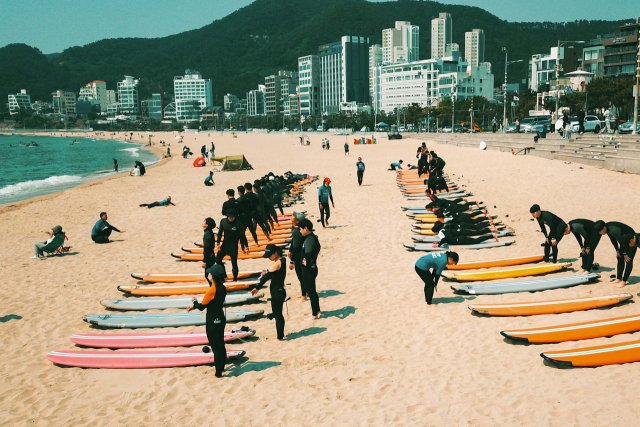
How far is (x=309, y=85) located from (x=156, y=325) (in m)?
189

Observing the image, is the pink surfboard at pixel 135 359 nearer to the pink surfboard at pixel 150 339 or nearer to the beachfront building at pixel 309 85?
the pink surfboard at pixel 150 339

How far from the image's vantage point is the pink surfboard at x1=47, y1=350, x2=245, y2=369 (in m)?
7.25

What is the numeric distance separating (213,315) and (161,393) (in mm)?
1372

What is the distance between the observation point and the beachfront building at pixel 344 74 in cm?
18625

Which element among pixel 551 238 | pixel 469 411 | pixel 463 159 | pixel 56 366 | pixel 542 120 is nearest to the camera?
pixel 469 411

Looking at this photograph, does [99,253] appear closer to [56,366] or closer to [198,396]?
[56,366]

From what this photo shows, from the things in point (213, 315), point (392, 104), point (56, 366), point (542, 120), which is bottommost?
point (56, 366)

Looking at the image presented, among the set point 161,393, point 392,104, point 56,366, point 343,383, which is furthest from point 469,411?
point 392,104

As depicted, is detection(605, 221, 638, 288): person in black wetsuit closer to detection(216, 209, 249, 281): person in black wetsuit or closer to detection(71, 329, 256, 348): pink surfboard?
detection(71, 329, 256, 348): pink surfboard

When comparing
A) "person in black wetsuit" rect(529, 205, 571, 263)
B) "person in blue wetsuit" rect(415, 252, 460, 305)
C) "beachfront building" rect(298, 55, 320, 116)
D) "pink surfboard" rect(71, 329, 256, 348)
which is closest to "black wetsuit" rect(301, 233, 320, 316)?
"pink surfboard" rect(71, 329, 256, 348)

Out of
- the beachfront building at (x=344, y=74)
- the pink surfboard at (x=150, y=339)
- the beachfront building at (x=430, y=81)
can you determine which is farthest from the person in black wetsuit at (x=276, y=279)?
the beachfront building at (x=344, y=74)

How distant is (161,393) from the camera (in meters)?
6.60

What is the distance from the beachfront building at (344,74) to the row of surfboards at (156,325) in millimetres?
177176

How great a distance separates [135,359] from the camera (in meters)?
7.38
